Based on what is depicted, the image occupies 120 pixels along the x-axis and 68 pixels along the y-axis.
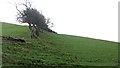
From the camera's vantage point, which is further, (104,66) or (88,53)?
(88,53)

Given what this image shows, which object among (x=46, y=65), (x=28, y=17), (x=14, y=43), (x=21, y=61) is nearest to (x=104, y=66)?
(x=46, y=65)

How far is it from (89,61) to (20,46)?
34.1ft

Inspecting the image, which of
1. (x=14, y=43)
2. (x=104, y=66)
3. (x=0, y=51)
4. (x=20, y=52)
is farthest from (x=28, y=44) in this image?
(x=104, y=66)

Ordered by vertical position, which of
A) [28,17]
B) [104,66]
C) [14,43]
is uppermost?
[28,17]

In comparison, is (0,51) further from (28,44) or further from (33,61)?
(28,44)

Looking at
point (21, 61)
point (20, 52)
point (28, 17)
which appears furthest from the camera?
→ point (28, 17)

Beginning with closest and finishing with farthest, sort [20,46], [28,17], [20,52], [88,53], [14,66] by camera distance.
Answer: [14,66] → [20,52] → [20,46] → [88,53] → [28,17]

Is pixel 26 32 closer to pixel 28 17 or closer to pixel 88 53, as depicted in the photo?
pixel 28 17

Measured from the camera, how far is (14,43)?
44.9 meters

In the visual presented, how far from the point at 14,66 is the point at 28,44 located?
14957 millimetres

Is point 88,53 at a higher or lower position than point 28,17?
lower

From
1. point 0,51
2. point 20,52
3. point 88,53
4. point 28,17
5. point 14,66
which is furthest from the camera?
point 28,17

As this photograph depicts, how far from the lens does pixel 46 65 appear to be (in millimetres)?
35156

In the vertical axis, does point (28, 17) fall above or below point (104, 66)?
above
